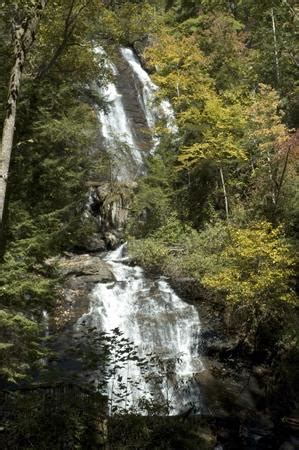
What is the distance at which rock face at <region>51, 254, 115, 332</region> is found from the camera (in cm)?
1324

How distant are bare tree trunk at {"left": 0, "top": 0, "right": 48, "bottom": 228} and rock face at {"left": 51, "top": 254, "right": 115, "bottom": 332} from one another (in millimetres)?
5926

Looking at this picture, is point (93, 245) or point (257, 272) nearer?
point (257, 272)

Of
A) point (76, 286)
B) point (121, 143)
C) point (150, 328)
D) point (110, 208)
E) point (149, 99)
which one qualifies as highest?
point (149, 99)

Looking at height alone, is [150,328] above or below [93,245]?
below

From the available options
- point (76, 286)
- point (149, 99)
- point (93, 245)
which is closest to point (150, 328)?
point (76, 286)

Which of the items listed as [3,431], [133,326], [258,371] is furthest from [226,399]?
[3,431]

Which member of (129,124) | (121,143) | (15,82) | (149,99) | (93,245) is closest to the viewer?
(15,82)

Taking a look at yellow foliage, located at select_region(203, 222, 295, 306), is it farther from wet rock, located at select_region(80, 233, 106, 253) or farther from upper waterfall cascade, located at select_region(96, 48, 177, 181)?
upper waterfall cascade, located at select_region(96, 48, 177, 181)

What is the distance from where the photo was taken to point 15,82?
6.52m

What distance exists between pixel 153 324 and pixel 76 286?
299 centimetres

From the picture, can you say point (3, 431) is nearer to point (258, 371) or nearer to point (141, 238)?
point (258, 371)

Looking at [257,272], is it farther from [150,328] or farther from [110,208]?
[110,208]

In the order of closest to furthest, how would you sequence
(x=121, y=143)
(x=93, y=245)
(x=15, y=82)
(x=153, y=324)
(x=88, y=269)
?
(x=15, y=82)
(x=153, y=324)
(x=88, y=269)
(x=93, y=245)
(x=121, y=143)

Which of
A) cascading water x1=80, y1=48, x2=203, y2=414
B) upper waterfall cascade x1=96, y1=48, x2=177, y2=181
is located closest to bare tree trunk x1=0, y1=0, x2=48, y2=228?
cascading water x1=80, y1=48, x2=203, y2=414
